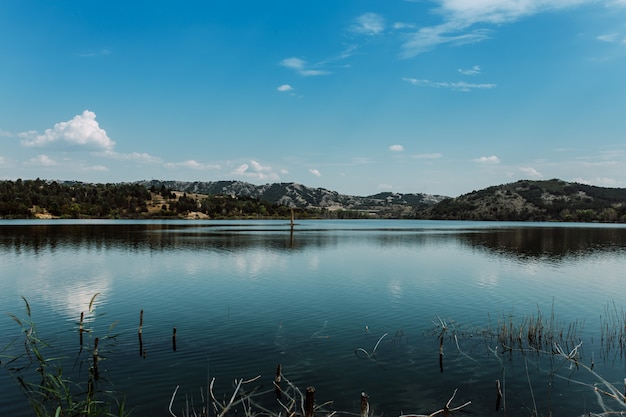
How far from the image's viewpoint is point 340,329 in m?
32.0

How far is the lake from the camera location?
20812mm

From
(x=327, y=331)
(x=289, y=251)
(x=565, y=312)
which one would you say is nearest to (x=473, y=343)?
(x=327, y=331)

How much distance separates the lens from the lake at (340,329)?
68.3ft

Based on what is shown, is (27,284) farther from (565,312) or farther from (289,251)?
(565,312)

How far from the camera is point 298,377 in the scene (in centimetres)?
2222

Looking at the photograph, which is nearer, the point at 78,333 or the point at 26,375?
the point at 26,375

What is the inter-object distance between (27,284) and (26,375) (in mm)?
31947

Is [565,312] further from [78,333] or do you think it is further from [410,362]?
[78,333]

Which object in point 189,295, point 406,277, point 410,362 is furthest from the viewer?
point 406,277

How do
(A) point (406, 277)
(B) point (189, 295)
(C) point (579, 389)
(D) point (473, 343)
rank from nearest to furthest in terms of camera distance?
(C) point (579, 389) < (D) point (473, 343) < (B) point (189, 295) < (A) point (406, 277)

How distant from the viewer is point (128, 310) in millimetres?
37500

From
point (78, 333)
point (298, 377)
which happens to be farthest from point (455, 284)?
point (78, 333)

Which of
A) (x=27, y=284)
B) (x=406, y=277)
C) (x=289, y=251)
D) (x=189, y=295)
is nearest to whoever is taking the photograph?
(x=189, y=295)

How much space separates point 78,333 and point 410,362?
24.1m
